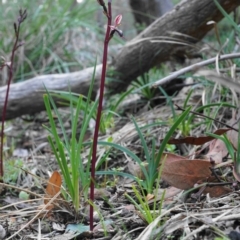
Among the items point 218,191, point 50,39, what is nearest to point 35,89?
point 50,39

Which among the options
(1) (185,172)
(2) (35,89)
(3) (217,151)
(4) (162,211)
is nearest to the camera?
(4) (162,211)

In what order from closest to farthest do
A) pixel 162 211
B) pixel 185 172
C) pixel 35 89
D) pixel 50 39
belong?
pixel 162 211 → pixel 185 172 → pixel 35 89 → pixel 50 39

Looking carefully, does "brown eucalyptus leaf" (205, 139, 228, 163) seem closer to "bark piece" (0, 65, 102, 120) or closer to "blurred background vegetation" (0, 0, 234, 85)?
"bark piece" (0, 65, 102, 120)

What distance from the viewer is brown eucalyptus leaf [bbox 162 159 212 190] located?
1.45m

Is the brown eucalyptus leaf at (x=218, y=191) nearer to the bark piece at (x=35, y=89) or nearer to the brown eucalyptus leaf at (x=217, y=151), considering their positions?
the brown eucalyptus leaf at (x=217, y=151)

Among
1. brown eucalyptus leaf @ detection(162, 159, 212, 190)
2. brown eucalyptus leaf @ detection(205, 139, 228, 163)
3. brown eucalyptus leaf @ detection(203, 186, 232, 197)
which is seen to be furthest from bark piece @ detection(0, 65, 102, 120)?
brown eucalyptus leaf @ detection(203, 186, 232, 197)

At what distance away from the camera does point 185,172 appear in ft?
4.79

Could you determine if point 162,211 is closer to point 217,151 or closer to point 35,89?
point 217,151

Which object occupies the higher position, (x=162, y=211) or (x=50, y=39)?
(x=50, y=39)

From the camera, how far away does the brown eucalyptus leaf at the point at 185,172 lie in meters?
1.45

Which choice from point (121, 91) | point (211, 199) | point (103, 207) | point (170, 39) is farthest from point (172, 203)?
point (121, 91)

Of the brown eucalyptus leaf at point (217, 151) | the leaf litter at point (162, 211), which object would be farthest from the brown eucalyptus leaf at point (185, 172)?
the brown eucalyptus leaf at point (217, 151)

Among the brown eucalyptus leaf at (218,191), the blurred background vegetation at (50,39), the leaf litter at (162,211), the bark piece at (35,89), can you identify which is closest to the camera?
the leaf litter at (162,211)

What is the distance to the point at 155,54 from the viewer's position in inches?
107
